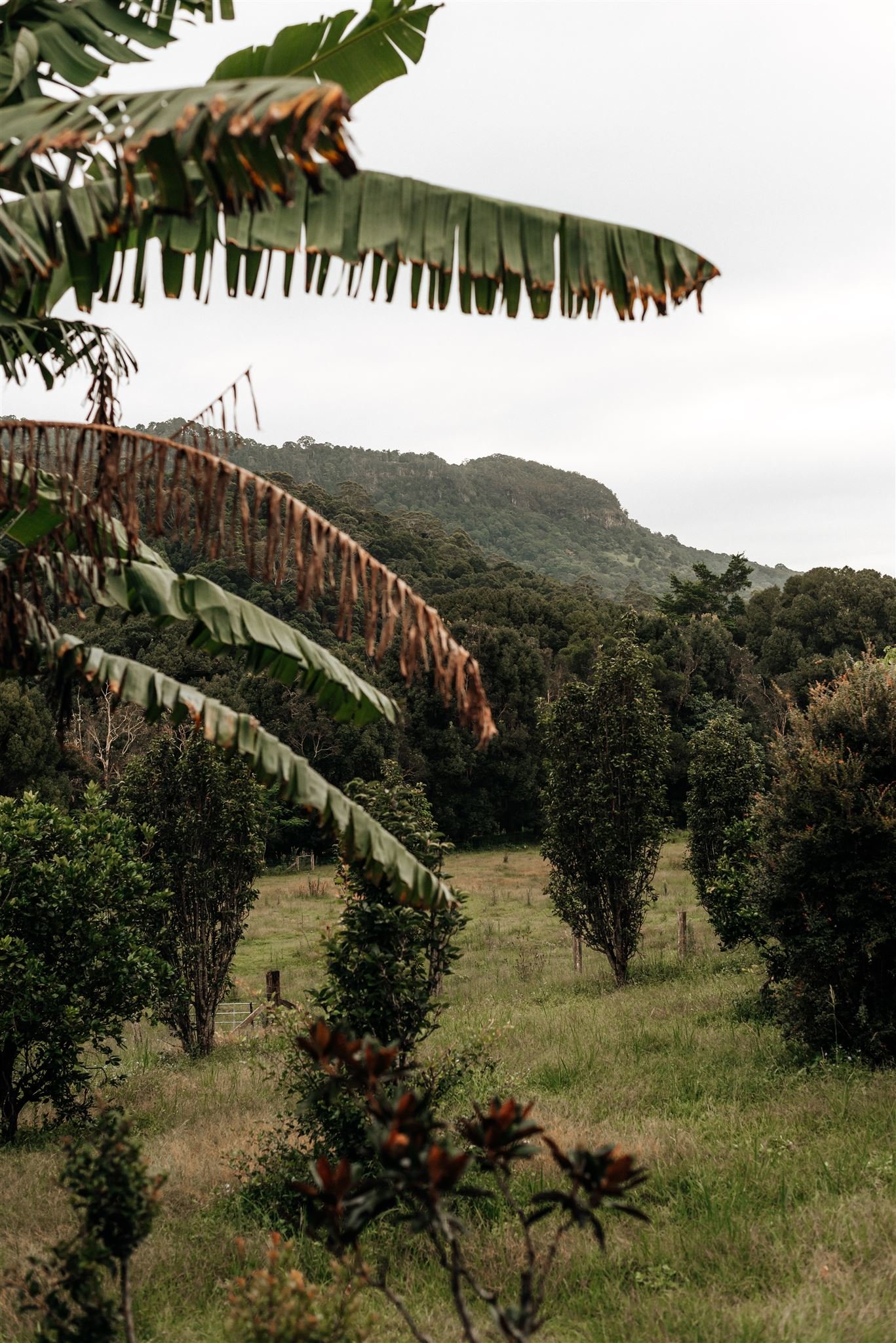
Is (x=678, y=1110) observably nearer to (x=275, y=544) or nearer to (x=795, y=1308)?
(x=795, y=1308)

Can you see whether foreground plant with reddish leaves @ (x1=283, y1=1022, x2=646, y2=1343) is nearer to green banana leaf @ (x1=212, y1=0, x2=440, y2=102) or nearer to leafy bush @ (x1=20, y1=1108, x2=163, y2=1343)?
leafy bush @ (x1=20, y1=1108, x2=163, y2=1343)

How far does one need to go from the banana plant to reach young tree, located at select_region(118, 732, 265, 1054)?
10704mm

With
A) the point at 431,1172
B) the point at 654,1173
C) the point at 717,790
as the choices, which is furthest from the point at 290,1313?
the point at 717,790

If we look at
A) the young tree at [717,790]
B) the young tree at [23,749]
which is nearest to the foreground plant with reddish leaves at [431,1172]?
the young tree at [717,790]

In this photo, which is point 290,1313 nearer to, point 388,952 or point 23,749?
point 388,952

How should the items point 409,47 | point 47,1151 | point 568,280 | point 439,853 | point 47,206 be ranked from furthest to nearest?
point 47,1151
point 439,853
point 409,47
point 568,280
point 47,206

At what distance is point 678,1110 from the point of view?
9.03 m

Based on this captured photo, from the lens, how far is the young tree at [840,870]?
1027 centimetres

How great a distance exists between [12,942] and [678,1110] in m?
A: 6.98

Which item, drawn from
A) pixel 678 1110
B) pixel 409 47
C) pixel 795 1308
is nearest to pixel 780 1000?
pixel 678 1110

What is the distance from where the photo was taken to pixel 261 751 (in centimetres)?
470

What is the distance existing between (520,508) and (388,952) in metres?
138

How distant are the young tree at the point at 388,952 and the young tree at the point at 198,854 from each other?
7947 mm

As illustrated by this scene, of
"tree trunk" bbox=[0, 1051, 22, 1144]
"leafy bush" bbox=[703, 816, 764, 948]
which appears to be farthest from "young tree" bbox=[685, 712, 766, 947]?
"tree trunk" bbox=[0, 1051, 22, 1144]
